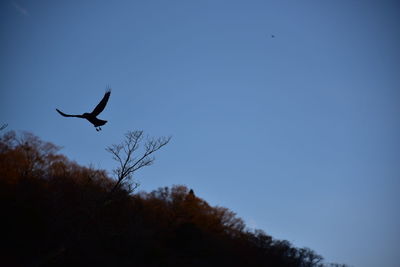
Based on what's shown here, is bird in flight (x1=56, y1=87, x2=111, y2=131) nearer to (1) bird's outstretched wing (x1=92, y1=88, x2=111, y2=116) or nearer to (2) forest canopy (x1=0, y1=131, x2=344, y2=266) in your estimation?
(1) bird's outstretched wing (x1=92, y1=88, x2=111, y2=116)

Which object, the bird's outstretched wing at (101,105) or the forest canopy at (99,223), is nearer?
the bird's outstretched wing at (101,105)

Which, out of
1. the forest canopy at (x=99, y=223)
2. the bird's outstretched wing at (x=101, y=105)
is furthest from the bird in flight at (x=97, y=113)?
the forest canopy at (x=99, y=223)

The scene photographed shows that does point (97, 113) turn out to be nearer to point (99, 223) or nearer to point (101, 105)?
point (101, 105)

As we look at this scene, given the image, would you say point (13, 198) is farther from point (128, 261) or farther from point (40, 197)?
point (128, 261)

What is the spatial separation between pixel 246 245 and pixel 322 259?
31.8 m

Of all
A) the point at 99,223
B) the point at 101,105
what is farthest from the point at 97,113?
the point at 99,223

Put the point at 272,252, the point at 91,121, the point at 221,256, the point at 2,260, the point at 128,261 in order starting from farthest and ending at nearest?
the point at 272,252
the point at 221,256
the point at 128,261
the point at 2,260
the point at 91,121

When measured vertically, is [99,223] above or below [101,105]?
below

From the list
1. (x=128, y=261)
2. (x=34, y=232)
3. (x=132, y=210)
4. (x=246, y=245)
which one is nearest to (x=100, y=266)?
(x=128, y=261)

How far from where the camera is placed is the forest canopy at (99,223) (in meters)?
17.7

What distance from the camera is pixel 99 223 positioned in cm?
1750

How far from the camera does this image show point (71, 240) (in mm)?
7578

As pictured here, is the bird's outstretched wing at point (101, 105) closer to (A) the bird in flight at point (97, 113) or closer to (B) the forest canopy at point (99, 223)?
(A) the bird in flight at point (97, 113)

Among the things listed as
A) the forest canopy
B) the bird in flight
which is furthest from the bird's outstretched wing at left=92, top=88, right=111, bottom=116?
the forest canopy
